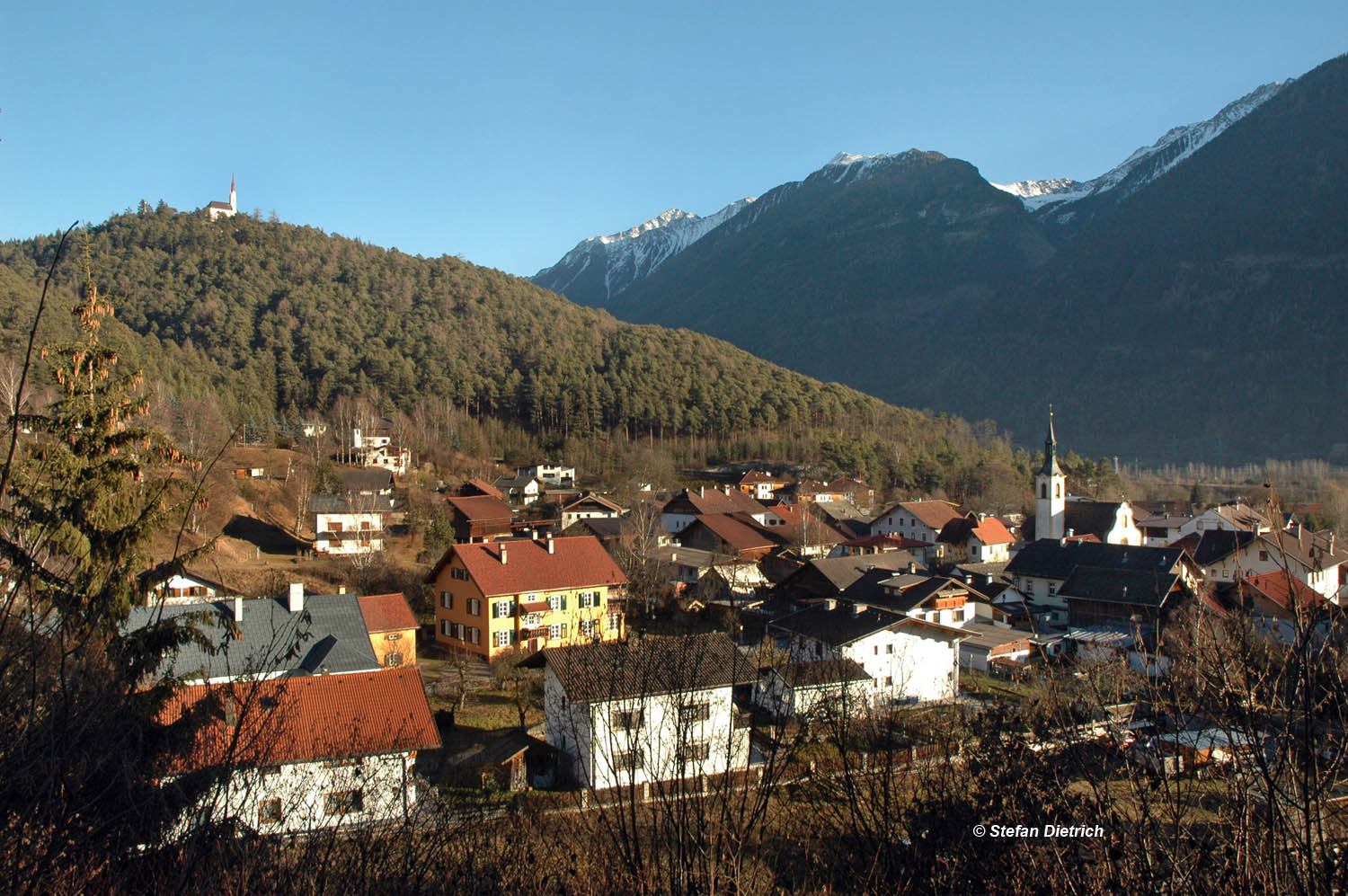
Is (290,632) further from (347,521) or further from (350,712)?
(347,521)

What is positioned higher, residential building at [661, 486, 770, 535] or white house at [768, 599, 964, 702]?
residential building at [661, 486, 770, 535]

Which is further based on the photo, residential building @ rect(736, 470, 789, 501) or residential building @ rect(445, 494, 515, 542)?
residential building @ rect(736, 470, 789, 501)

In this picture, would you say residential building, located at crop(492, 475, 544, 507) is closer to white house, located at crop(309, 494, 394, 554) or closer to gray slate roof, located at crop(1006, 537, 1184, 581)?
white house, located at crop(309, 494, 394, 554)

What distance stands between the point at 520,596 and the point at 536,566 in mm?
1223

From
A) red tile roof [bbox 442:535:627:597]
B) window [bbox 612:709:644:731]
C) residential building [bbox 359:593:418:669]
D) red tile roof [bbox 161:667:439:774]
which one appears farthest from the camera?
red tile roof [bbox 442:535:627:597]

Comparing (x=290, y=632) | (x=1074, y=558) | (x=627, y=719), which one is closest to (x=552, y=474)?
(x=1074, y=558)

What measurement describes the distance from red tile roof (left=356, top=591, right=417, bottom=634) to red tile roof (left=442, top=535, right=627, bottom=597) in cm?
209

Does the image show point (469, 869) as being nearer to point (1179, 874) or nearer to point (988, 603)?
point (1179, 874)

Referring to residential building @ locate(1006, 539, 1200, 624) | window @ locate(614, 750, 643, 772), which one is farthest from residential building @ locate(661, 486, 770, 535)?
window @ locate(614, 750, 643, 772)

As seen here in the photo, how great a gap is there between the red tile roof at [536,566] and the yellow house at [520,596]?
0.03 m

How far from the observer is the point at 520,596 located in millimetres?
23266

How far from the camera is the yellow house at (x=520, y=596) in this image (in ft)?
75.2

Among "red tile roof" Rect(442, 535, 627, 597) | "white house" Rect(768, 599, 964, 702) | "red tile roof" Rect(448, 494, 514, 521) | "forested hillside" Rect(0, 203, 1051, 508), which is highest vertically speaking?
"forested hillside" Rect(0, 203, 1051, 508)

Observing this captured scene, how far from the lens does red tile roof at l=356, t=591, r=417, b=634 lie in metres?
20.7
